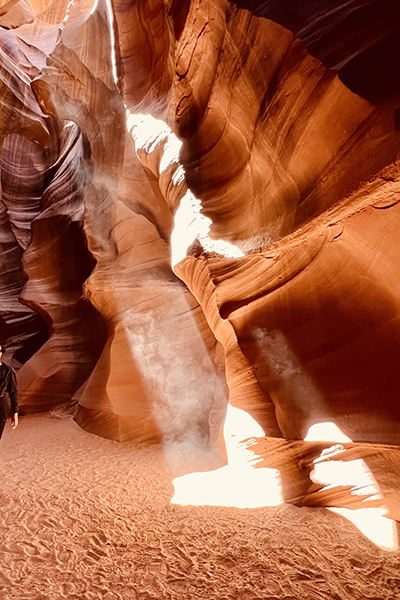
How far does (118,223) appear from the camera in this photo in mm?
9016

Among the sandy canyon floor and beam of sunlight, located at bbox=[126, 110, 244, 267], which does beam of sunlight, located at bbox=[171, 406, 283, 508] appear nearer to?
the sandy canyon floor

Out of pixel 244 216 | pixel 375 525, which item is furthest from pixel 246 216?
pixel 375 525

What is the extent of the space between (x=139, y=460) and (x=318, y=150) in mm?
5136

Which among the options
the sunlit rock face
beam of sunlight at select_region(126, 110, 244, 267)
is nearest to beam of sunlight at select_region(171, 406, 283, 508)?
the sunlit rock face

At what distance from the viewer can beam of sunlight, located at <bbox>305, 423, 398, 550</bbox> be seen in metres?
3.61

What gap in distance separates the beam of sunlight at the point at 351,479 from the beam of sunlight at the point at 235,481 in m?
0.61

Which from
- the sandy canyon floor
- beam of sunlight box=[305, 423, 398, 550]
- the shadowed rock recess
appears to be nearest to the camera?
the sandy canyon floor

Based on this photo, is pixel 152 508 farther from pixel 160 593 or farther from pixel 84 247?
pixel 84 247

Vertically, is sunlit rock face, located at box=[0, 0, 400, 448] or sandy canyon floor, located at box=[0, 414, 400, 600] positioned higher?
sunlit rock face, located at box=[0, 0, 400, 448]

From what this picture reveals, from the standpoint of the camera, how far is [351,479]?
393 cm

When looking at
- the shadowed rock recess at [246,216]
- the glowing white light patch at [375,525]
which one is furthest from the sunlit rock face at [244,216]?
the glowing white light patch at [375,525]

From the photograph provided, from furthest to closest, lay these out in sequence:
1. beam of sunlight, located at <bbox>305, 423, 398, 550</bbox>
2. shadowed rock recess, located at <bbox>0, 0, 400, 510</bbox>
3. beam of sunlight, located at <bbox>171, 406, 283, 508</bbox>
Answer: beam of sunlight, located at <bbox>171, 406, 283, 508</bbox>
beam of sunlight, located at <bbox>305, 423, 398, 550</bbox>
shadowed rock recess, located at <bbox>0, 0, 400, 510</bbox>

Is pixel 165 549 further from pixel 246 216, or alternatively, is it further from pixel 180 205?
pixel 180 205

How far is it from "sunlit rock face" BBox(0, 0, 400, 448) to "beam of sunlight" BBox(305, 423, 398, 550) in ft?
0.59
